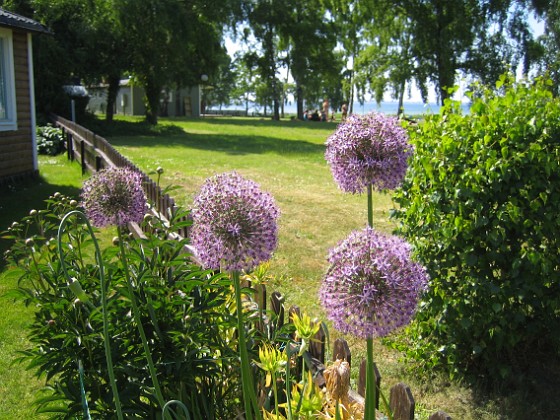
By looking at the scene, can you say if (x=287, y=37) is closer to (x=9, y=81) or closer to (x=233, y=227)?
(x=9, y=81)

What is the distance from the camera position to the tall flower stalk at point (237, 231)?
165 cm

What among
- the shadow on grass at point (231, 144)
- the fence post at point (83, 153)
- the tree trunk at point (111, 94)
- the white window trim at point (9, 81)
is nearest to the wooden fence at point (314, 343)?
the fence post at point (83, 153)

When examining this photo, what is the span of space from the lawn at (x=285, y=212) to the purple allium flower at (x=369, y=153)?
173 cm

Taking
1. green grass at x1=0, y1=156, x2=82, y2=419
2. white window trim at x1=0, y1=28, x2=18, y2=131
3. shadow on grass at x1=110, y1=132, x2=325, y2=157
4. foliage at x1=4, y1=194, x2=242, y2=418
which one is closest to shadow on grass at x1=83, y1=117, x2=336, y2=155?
shadow on grass at x1=110, y1=132, x2=325, y2=157

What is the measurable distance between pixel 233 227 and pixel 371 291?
44cm

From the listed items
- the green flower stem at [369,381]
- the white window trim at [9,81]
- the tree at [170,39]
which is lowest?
the green flower stem at [369,381]

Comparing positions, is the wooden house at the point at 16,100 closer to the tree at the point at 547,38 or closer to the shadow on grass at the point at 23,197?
the shadow on grass at the point at 23,197

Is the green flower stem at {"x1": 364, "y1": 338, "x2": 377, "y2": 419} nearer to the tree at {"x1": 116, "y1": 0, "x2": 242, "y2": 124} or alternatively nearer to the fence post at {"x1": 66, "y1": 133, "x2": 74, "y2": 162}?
the fence post at {"x1": 66, "y1": 133, "x2": 74, "y2": 162}

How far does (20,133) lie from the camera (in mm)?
11766

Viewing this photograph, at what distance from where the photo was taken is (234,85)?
86688 millimetres

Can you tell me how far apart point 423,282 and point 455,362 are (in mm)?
2542

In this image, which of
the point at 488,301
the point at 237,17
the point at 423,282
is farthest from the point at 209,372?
the point at 237,17

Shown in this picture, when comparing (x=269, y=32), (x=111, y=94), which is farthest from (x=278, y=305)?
(x=269, y=32)

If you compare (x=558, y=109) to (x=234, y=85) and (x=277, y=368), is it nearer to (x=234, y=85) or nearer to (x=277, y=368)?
(x=277, y=368)
